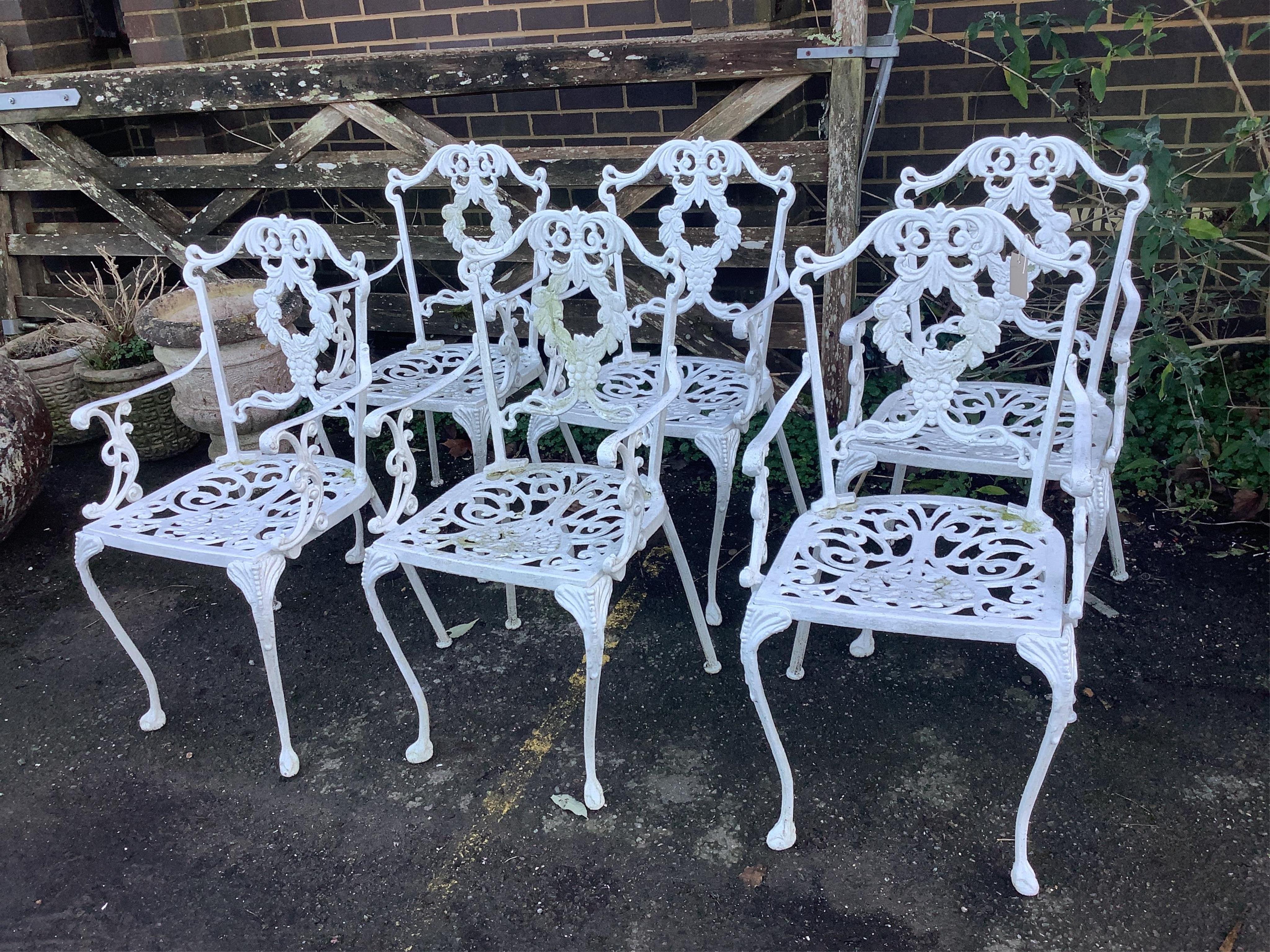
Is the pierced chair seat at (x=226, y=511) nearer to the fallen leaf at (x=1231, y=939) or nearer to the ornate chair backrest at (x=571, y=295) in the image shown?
the ornate chair backrest at (x=571, y=295)

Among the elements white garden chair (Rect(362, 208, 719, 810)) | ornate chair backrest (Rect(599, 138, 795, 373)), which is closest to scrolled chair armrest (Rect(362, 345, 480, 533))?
white garden chair (Rect(362, 208, 719, 810))

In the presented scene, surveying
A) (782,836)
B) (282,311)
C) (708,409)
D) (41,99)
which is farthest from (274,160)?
(782,836)

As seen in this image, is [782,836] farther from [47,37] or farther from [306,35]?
[47,37]

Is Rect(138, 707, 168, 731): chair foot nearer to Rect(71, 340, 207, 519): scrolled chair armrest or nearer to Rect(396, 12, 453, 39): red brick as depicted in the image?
Rect(71, 340, 207, 519): scrolled chair armrest

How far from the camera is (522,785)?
2.38 metres

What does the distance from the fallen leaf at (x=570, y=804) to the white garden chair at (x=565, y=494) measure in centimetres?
3

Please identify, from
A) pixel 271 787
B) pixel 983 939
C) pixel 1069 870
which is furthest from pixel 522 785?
pixel 1069 870

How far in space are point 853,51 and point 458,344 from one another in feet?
5.77

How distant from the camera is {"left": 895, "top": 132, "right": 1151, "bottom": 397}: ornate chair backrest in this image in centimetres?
232

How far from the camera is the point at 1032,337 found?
2.63 m

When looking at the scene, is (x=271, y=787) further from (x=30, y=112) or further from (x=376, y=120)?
(x=30, y=112)

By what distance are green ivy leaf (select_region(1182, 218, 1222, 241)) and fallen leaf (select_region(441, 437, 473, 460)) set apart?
9.13ft

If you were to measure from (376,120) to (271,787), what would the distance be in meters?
2.52

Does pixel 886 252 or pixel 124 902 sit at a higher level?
pixel 886 252
